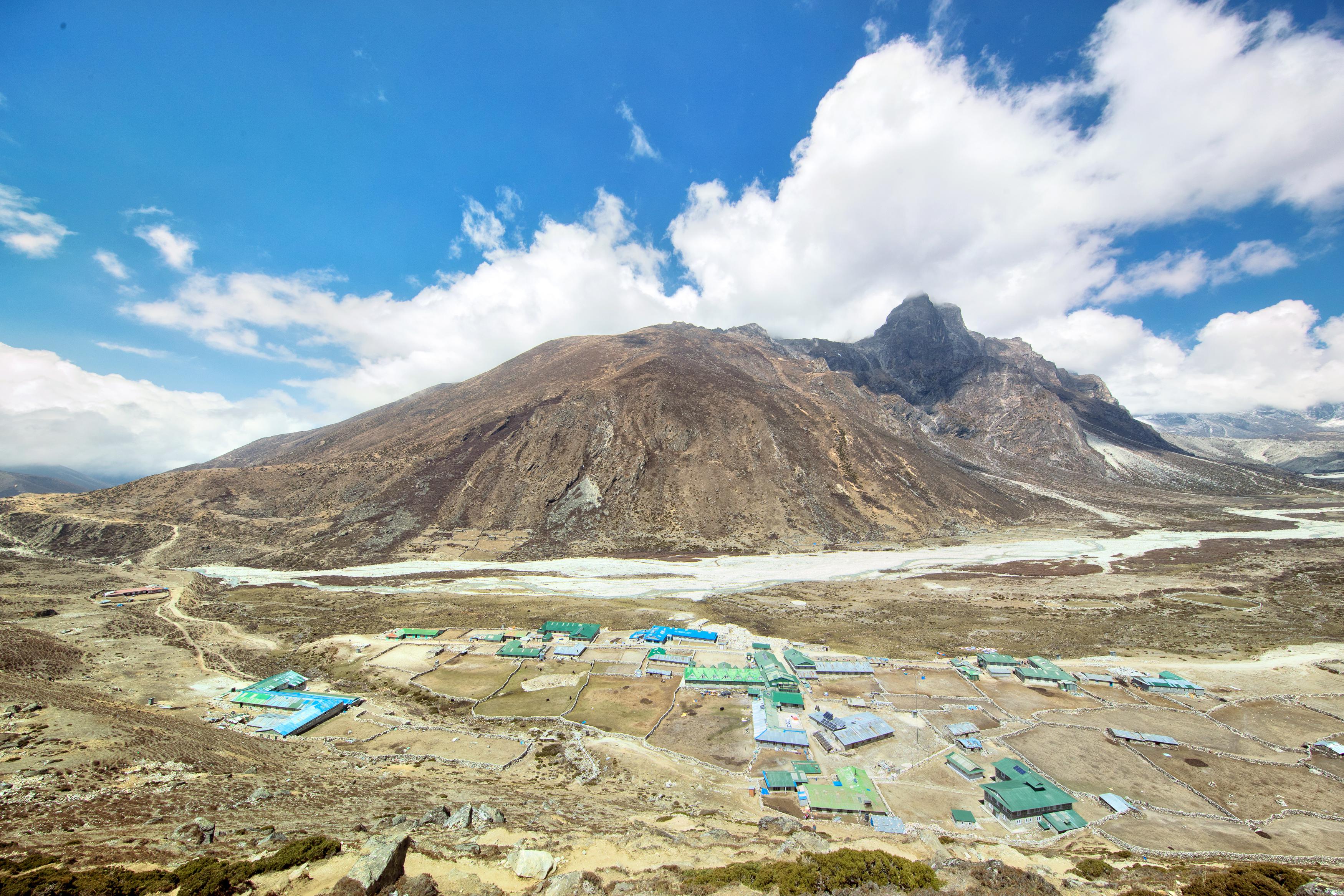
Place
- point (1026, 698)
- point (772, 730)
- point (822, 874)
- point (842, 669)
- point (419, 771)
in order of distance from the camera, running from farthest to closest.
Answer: point (842, 669)
point (1026, 698)
point (772, 730)
point (419, 771)
point (822, 874)

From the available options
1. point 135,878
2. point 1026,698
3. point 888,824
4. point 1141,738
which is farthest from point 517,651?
point 1141,738

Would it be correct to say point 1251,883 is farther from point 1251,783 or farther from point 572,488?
point 572,488

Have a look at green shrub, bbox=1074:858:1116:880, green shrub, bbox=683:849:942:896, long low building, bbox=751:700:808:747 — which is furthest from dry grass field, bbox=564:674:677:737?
green shrub, bbox=1074:858:1116:880

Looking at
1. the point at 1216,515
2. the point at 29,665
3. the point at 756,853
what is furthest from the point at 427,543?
the point at 1216,515

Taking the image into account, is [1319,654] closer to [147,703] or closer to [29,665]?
[147,703]

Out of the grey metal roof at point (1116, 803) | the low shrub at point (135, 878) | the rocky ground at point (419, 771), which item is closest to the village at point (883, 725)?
the grey metal roof at point (1116, 803)

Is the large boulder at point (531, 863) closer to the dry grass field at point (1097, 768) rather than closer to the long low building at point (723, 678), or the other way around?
the long low building at point (723, 678)
